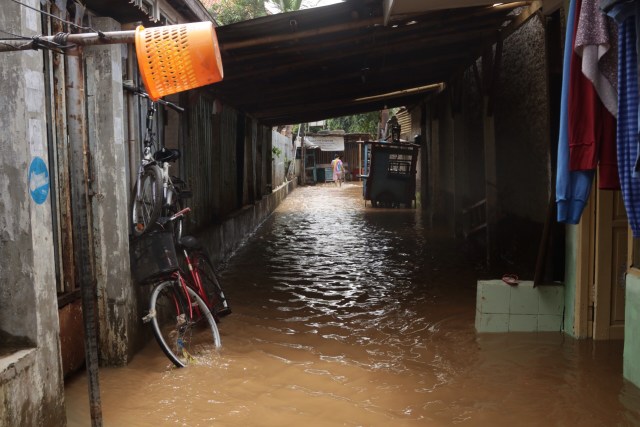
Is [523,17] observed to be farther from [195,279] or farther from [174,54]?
[174,54]

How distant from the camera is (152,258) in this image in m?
4.87

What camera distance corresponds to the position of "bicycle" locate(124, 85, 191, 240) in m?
5.23

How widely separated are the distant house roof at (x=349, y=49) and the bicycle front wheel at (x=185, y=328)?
3.32 meters

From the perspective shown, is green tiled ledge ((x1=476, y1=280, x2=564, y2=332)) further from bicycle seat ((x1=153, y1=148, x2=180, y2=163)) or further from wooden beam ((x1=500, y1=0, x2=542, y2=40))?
bicycle seat ((x1=153, y1=148, x2=180, y2=163))

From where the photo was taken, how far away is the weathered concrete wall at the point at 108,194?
14.8 feet

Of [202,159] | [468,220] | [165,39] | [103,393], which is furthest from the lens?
[468,220]

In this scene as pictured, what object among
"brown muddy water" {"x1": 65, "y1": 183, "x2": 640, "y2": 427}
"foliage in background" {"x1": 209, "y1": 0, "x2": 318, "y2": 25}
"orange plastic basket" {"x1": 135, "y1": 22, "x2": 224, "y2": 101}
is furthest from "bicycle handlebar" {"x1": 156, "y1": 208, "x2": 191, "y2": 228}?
"foliage in background" {"x1": 209, "y1": 0, "x2": 318, "y2": 25}

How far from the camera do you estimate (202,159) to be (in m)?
9.16

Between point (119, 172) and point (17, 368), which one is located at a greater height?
point (119, 172)

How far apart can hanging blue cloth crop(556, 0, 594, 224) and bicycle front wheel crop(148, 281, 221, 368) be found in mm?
3275

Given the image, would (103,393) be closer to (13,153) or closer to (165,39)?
(13,153)

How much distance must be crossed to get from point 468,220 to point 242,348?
751 centimetres

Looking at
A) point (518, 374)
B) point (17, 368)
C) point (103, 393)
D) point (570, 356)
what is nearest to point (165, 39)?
point (17, 368)

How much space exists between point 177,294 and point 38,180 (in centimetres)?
→ 213
